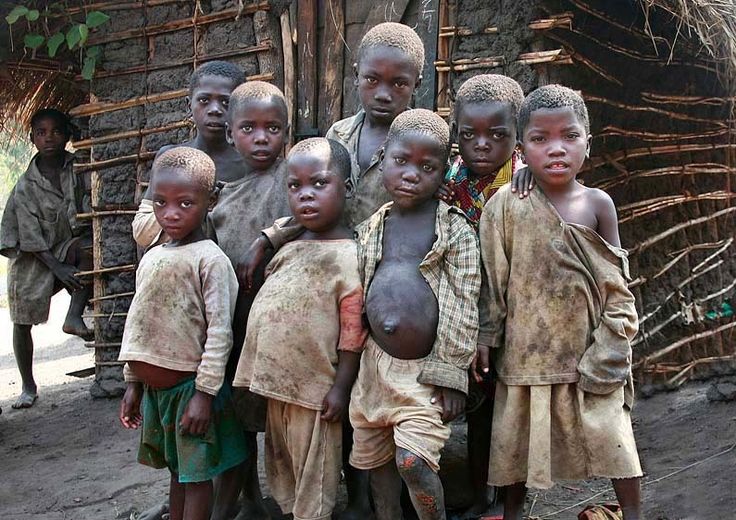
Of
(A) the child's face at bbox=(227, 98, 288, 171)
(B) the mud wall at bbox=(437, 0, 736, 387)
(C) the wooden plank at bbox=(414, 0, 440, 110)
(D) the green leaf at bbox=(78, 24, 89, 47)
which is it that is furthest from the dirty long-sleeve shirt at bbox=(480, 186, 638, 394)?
(D) the green leaf at bbox=(78, 24, 89, 47)

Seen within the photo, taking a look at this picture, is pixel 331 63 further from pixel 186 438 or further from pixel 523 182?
pixel 186 438

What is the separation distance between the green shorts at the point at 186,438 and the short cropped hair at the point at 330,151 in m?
0.90

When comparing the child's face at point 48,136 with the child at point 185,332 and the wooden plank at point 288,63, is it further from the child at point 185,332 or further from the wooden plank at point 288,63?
the child at point 185,332

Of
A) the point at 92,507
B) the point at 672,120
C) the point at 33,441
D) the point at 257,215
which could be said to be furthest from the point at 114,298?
the point at 672,120

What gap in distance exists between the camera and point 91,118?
6.04m

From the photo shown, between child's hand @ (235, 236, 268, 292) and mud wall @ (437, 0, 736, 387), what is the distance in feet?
6.71

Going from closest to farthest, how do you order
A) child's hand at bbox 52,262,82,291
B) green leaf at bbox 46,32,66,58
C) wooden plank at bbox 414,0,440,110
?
wooden plank at bbox 414,0,440,110 → green leaf at bbox 46,32,66,58 → child's hand at bbox 52,262,82,291

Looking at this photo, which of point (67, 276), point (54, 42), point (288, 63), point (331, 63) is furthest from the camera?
point (67, 276)

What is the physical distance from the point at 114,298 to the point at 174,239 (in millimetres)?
3167

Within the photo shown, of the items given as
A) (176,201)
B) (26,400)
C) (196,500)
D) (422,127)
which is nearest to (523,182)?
(422,127)

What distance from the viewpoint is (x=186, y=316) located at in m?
2.97

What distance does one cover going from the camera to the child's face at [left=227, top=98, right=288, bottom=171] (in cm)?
318

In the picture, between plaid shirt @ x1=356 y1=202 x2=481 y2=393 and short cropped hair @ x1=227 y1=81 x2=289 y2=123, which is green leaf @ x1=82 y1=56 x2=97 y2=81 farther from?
plaid shirt @ x1=356 y1=202 x2=481 y2=393

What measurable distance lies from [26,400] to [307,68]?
344 centimetres
